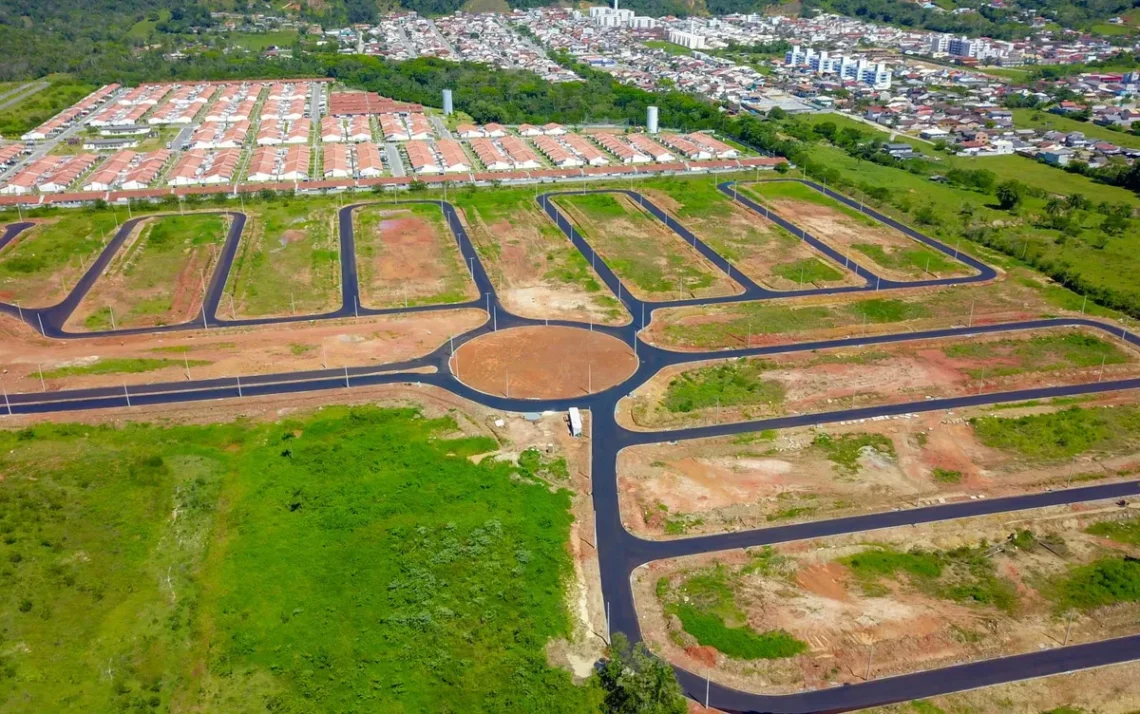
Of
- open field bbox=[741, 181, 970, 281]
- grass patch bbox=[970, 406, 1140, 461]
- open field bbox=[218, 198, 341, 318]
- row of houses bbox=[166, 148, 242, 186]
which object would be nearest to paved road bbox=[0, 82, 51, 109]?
row of houses bbox=[166, 148, 242, 186]

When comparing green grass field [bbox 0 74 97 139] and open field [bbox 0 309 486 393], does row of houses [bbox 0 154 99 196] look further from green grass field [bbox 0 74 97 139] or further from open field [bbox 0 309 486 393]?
open field [bbox 0 309 486 393]

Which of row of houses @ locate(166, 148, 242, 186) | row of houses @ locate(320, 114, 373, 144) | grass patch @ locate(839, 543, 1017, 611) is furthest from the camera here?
row of houses @ locate(320, 114, 373, 144)

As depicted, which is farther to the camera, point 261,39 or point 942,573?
point 261,39

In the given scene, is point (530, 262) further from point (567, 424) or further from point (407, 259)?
point (567, 424)

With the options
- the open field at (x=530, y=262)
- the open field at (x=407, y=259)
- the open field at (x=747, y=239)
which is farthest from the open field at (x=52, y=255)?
the open field at (x=747, y=239)

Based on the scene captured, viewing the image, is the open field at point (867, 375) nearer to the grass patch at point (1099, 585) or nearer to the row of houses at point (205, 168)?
the grass patch at point (1099, 585)

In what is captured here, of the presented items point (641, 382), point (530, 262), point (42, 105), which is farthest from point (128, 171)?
point (641, 382)
